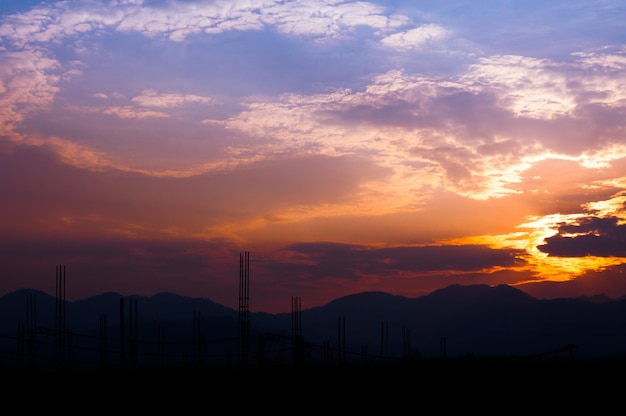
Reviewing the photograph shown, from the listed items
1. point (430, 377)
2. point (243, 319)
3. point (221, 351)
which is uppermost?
point (243, 319)

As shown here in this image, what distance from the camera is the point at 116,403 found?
73.2 feet

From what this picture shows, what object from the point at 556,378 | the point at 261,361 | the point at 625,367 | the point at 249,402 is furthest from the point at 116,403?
the point at 625,367

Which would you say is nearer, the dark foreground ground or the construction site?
the dark foreground ground

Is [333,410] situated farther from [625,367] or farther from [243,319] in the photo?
[625,367]

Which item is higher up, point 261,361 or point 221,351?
point 261,361

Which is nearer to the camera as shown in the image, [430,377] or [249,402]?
[249,402]

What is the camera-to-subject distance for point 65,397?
22781mm

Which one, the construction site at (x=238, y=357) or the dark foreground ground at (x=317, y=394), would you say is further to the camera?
the construction site at (x=238, y=357)

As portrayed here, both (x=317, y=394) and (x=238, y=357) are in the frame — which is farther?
(x=238, y=357)

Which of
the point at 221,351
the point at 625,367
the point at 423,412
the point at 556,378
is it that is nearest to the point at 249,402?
the point at 423,412

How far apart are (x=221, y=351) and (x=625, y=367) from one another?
4573 inches

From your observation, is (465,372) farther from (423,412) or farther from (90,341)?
(90,341)

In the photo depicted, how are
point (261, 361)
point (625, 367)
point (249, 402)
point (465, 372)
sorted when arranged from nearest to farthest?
point (249, 402) → point (261, 361) → point (465, 372) → point (625, 367)

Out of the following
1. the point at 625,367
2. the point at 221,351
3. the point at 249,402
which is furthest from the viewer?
the point at 221,351
